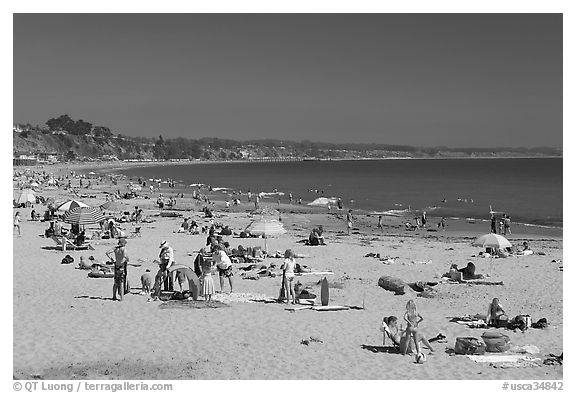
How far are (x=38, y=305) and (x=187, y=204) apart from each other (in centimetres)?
3704

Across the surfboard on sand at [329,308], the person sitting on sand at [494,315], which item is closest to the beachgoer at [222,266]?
the surfboard on sand at [329,308]

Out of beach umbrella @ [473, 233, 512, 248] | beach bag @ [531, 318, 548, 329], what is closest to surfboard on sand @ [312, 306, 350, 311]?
beach bag @ [531, 318, 548, 329]

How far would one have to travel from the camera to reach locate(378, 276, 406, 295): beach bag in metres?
15.7

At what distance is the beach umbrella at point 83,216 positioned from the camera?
22.4 m

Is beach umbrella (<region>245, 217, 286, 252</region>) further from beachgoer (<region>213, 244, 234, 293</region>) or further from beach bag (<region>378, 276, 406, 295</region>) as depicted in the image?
beach bag (<region>378, 276, 406, 295</region>)

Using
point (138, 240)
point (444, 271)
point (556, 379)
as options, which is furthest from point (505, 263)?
point (138, 240)

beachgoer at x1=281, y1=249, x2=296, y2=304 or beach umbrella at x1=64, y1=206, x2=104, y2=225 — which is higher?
beach umbrella at x1=64, y1=206, x2=104, y2=225

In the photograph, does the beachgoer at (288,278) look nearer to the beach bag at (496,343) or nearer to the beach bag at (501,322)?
the beach bag at (501,322)

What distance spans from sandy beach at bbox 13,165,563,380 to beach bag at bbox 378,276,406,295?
0.21 m

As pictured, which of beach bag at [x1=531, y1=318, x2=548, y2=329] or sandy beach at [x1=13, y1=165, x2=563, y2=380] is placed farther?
beach bag at [x1=531, y1=318, x2=548, y2=329]

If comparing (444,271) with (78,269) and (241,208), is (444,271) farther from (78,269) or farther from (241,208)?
(241,208)

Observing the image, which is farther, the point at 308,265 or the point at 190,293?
the point at 308,265

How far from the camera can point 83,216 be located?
883 inches

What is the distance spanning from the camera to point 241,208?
1948 inches
